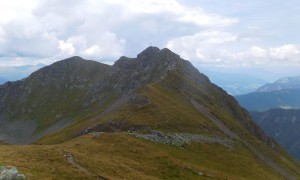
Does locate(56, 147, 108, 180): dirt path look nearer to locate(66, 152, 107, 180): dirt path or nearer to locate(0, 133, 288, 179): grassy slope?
locate(66, 152, 107, 180): dirt path

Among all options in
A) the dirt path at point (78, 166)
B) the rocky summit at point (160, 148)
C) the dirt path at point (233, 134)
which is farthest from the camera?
the dirt path at point (233, 134)

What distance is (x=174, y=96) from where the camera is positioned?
529 ft

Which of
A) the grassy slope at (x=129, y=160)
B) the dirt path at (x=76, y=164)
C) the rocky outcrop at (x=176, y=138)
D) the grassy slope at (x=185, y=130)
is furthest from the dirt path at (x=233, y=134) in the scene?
the dirt path at (x=76, y=164)

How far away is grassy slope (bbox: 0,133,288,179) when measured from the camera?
60.1 m

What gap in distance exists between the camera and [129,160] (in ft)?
255

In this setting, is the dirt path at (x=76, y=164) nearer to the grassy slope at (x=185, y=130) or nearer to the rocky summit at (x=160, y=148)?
the rocky summit at (x=160, y=148)

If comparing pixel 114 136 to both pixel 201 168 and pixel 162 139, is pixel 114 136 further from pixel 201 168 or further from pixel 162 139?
pixel 201 168

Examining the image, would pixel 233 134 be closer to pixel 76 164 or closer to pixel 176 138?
pixel 176 138

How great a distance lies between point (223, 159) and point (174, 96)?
207ft

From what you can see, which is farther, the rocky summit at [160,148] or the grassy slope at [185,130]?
the grassy slope at [185,130]

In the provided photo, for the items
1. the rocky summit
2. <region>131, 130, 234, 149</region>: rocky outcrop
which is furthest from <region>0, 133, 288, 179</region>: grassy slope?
<region>131, 130, 234, 149</region>: rocky outcrop

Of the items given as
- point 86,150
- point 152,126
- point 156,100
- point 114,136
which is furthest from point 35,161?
point 156,100

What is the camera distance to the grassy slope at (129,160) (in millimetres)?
60062

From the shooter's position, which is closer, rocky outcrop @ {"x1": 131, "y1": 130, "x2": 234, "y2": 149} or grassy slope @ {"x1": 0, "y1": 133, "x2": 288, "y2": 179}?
grassy slope @ {"x1": 0, "y1": 133, "x2": 288, "y2": 179}
